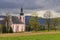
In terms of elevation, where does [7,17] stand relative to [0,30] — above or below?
above

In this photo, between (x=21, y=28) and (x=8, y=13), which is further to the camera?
(x=21, y=28)

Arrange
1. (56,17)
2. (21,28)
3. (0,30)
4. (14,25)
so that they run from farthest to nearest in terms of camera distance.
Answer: (56,17) → (21,28) → (14,25) → (0,30)

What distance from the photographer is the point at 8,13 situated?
8619 centimetres

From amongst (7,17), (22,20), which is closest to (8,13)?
(7,17)

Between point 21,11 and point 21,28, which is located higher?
point 21,11

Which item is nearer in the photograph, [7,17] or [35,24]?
[7,17]

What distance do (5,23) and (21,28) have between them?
18.5 metres

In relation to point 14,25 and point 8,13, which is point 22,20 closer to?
point 14,25

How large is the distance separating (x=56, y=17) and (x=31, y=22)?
28.9 m

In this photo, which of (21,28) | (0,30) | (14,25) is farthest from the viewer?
(21,28)

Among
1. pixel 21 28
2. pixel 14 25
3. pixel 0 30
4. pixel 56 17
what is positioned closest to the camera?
pixel 0 30

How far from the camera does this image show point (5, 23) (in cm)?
8575

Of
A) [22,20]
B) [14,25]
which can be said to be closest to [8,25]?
[14,25]

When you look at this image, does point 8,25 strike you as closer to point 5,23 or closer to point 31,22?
point 5,23
